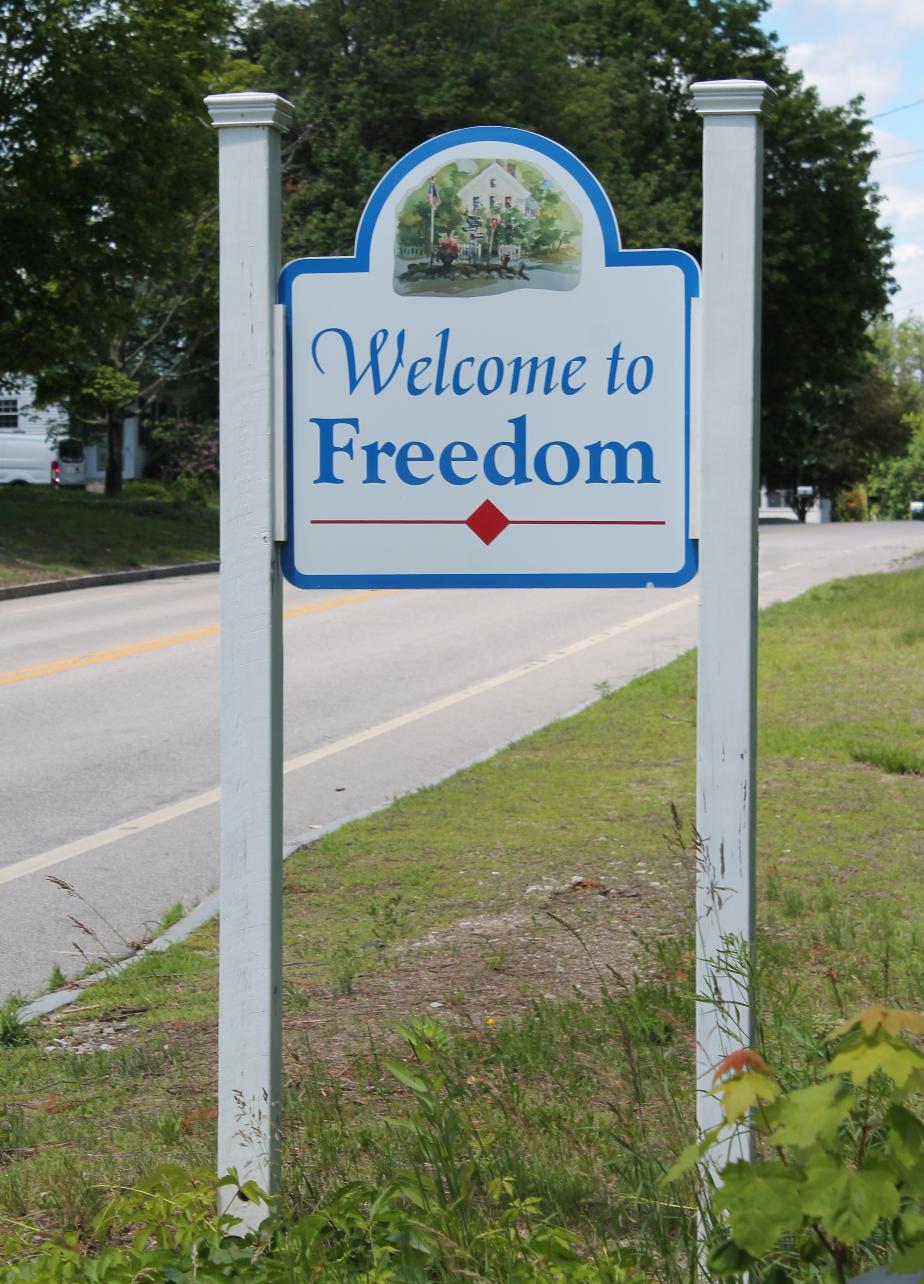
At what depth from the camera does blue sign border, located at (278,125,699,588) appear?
3373mm

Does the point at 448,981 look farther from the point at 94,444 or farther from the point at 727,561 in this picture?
the point at 94,444

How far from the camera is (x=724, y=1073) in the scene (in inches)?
88.7

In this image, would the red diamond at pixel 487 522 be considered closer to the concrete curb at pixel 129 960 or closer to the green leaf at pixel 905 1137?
the green leaf at pixel 905 1137

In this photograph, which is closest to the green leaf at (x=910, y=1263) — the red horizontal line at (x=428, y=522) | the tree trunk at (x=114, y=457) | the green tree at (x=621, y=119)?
the red horizontal line at (x=428, y=522)

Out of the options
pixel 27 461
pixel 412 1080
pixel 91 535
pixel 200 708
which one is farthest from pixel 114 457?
pixel 412 1080

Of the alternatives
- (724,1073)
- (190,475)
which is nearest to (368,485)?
(724,1073)

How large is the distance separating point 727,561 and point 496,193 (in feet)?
3.05

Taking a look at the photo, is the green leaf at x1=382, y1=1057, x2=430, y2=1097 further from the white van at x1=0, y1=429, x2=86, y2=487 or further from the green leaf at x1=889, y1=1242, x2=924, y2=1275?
the white van at x1=0, y1=429, x2=86, y2=487

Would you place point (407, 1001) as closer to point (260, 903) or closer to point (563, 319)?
point (260, 903)

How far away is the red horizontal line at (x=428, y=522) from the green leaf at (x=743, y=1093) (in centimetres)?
147

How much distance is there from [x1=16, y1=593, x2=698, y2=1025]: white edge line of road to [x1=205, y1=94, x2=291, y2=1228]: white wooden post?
2.17 metres

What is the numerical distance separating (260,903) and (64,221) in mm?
24302

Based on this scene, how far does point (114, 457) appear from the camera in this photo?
1432 inches

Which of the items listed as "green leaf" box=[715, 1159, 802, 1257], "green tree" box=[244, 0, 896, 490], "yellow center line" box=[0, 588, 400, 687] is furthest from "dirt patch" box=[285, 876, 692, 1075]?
"green tree" box=[244, 0, 896, 490]
